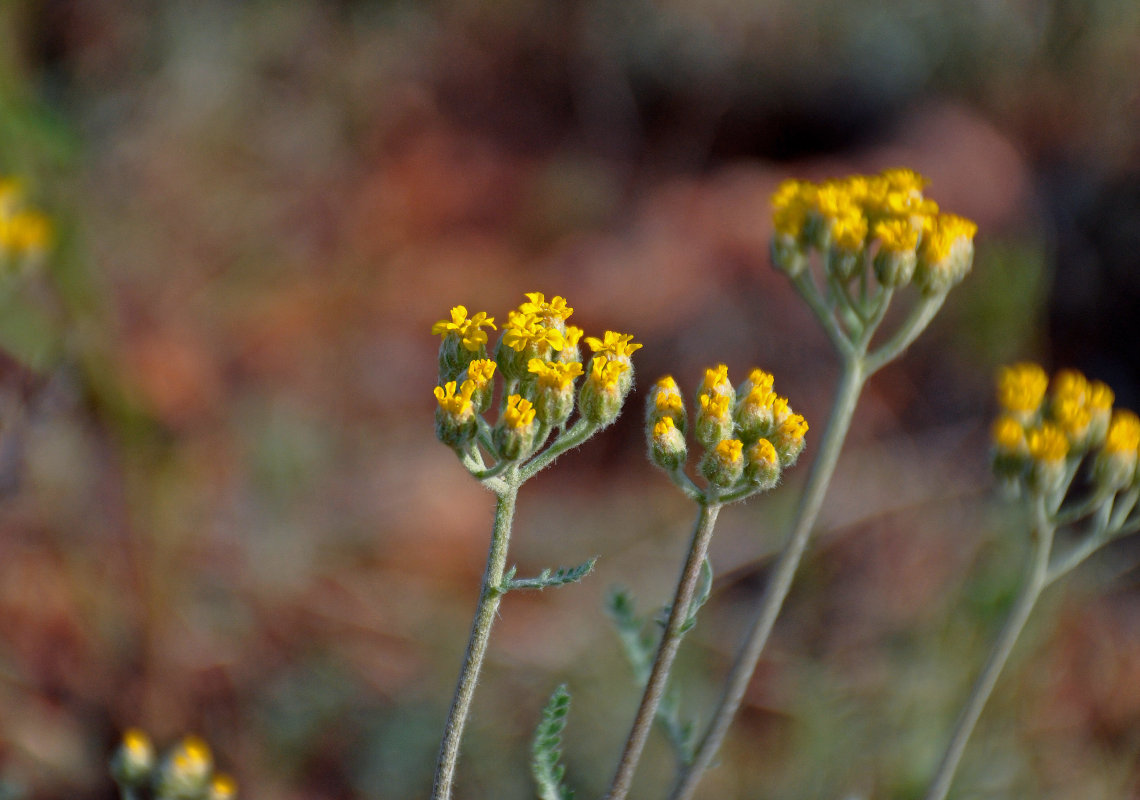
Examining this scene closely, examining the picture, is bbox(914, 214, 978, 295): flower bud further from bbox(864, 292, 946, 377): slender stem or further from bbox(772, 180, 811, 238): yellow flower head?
bbox(772, 180, 811, 238): yellow flower head

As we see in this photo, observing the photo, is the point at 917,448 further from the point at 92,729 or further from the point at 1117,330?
the point at 92,729

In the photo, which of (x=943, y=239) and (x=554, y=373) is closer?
(x=554, y=373)

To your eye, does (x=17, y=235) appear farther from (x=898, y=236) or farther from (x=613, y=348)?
(x=898, y=236)

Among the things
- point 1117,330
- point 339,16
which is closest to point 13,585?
point 339,16

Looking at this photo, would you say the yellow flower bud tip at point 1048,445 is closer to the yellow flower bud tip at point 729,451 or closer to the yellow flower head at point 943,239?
the yellow flower head at point 943,239

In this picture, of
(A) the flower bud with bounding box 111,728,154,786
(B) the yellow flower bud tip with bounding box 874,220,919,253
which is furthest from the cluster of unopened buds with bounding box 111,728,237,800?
(B) the yellow flower bud tip with bounding box 874,220,919,253

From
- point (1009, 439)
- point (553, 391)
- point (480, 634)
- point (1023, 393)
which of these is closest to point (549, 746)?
point (480, 634)
